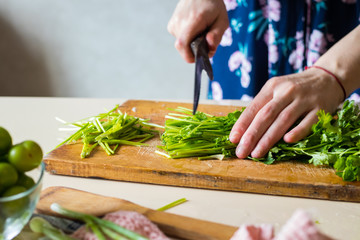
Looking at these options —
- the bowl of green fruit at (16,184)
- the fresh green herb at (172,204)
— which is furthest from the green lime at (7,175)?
the fresh green herb at (172,204)

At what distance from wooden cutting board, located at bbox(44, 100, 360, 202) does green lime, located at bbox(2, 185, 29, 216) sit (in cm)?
60

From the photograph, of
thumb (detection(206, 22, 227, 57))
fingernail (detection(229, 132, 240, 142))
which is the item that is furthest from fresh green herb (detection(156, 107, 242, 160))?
thumb (detection(206, 22, 227, 57))

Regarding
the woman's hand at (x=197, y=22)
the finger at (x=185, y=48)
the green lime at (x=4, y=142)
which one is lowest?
the green lime at (x=4, y=142)

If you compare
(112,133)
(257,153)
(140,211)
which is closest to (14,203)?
(140,211)

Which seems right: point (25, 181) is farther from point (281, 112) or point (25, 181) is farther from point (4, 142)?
point (281, 112)

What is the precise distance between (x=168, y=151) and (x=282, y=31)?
1357mm

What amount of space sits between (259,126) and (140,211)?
2.36 ft

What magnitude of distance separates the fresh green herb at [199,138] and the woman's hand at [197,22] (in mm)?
341

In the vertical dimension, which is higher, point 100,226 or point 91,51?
point 100,226

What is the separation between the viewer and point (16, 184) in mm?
981

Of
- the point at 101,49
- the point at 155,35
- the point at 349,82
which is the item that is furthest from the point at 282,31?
the point at 101,49

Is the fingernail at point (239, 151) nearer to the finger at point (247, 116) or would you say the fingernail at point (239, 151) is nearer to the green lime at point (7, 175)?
the finger at point (247, 116)

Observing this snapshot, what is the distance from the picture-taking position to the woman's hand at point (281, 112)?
1618mm

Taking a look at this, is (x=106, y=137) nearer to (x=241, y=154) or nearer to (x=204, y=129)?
(x=204, y=129)
